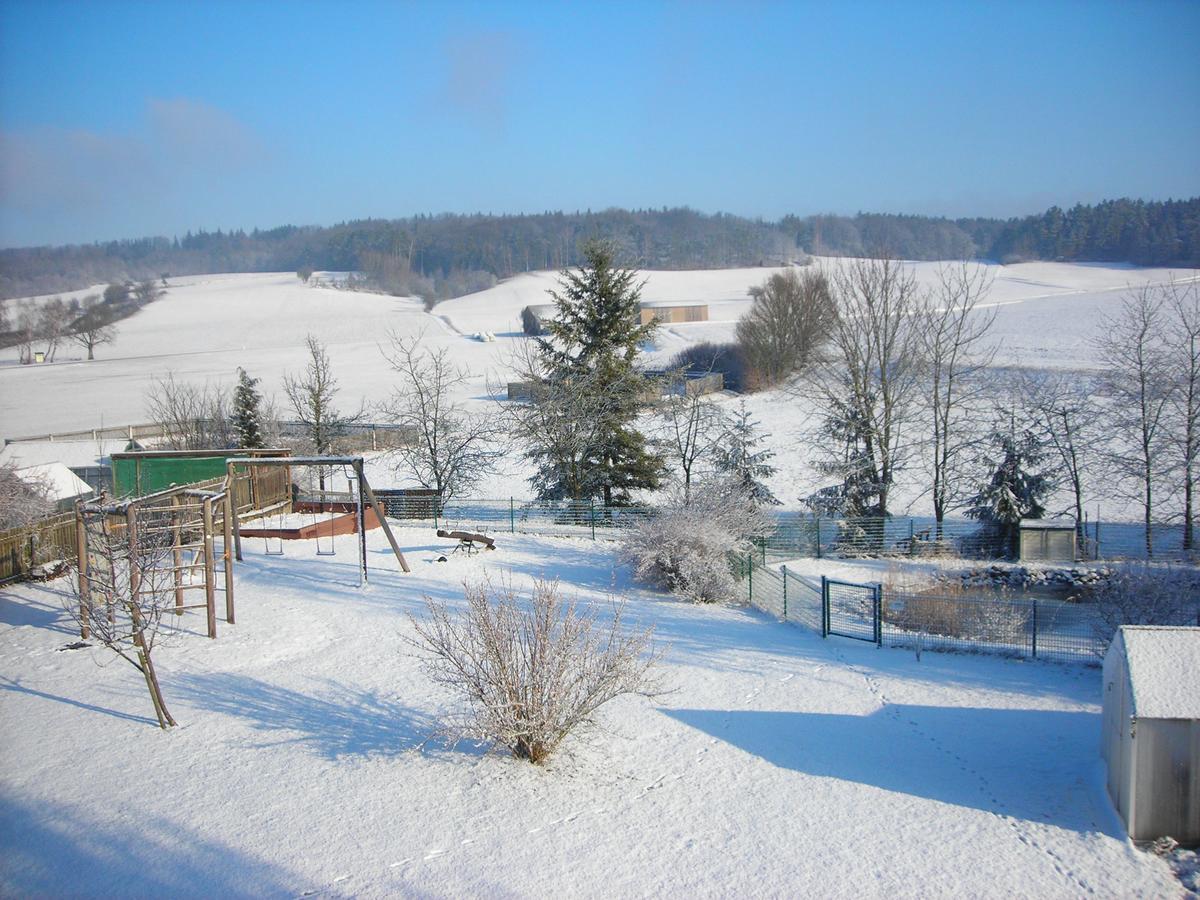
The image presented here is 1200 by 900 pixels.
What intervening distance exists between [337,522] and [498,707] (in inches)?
607

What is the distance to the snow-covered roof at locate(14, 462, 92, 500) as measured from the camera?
24.1 metres

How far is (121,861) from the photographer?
769cm

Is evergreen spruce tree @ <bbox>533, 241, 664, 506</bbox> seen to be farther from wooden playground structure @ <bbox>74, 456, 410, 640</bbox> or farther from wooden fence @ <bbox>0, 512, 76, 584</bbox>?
wooden fence @ <bbox>0, 512, 76, 584</bbox>

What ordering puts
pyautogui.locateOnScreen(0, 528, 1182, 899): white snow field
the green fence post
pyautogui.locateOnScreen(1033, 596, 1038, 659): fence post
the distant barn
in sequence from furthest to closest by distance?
the distant barn
the green fence post
pyautogui.locateOnScreen(1033, 596, 1038, 659): fence post
pyautogui.locateOnScreen(0, 528, 1182, 899): white snow field

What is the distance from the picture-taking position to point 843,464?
30.0 meters

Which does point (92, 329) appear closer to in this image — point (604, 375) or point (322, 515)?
point (322, 515)

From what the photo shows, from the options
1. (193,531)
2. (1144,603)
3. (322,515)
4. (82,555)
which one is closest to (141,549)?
(82,555)

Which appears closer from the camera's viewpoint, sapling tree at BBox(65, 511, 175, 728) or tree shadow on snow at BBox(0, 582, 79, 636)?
sapling tree at BBox(65, 511, 175, 728)

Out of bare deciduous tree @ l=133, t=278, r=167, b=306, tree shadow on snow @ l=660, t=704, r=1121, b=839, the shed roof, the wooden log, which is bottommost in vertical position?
the shed roof

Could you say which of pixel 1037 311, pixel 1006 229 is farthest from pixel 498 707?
pixel 1006 229

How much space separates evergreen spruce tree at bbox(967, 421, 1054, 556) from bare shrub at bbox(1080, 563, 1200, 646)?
989 centimetres

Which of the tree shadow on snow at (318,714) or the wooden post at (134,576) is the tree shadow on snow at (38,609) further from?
the tree shadow on snow at (318,714)

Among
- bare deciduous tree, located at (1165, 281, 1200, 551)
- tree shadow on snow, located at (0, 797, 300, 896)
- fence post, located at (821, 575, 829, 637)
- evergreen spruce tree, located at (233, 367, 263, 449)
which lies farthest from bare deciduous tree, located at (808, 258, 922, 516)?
tree shadow on snow, located at (0, 797, 300, 896)

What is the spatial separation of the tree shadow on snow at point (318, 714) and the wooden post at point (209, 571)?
1.46 m
